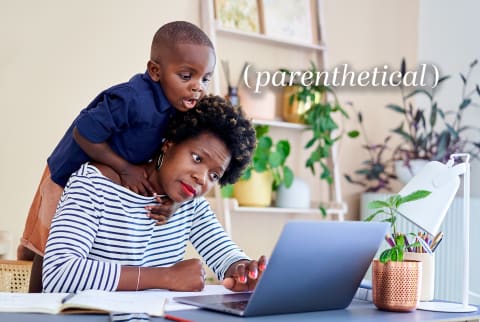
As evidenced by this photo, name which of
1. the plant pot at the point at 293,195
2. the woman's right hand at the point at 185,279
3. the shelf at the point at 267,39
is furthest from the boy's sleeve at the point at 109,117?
the plant pot at the point at 293,195

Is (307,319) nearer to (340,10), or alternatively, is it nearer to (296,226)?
(296,226)

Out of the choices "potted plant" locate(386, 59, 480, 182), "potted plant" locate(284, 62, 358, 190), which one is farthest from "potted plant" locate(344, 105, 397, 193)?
"potted plant" locate(284, 62, 358, 190)

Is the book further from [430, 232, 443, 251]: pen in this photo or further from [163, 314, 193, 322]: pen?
[430, 232, 443, 251]: pen

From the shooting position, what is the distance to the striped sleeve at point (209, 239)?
1799 millimetres

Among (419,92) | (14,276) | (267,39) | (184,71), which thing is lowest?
(14,276)

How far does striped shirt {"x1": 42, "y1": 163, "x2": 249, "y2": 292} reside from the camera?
4.58ft

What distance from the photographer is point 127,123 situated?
1.77m

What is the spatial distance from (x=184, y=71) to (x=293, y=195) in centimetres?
183

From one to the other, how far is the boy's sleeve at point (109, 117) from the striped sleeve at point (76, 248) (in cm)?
17

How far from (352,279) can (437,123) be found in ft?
9.55

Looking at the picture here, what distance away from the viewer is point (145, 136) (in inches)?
69.7

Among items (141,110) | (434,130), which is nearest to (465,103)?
(434,130)

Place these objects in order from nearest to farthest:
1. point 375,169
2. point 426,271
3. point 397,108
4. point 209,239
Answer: point 426,271 → point 209,239 → point 397,108 → point 375,169

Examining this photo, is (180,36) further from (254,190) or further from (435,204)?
(254,190)
